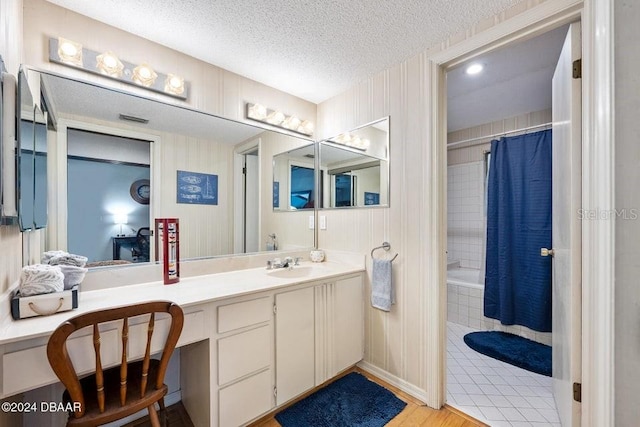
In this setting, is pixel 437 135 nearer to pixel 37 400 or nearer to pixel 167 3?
pixel 167 3

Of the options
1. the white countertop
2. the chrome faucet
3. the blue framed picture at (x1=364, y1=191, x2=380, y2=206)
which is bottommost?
the white countertop

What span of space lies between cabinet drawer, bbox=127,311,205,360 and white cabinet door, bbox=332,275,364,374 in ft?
3.02

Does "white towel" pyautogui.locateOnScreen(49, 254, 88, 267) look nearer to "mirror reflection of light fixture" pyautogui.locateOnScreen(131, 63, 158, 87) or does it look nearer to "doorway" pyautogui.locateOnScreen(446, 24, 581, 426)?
"mirror reflection of light fixture" pyautogui.locateOnScreen(131, 63, 158, 87)

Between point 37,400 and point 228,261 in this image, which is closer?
point 37,400

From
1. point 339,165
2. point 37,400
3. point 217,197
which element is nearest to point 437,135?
point 339,165

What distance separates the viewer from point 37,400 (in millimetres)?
1277

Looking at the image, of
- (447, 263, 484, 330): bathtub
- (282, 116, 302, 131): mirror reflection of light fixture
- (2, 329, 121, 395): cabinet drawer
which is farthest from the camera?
(447, 263, 484, 330): bathtub

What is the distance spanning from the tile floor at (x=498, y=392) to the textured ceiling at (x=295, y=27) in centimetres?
232

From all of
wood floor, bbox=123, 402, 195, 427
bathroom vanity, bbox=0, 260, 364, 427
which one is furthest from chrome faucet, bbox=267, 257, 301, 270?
wood floor, bbox=123, 402, 195, 427

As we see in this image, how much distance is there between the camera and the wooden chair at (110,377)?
35.2 inches

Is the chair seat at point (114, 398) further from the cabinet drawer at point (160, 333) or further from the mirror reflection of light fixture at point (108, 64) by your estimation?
the mirror reflection of light fixture at point (108, 64)

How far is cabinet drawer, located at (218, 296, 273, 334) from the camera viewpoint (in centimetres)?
135

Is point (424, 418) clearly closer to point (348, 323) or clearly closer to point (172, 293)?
point (348, 323)

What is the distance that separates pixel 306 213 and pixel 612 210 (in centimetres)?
192
